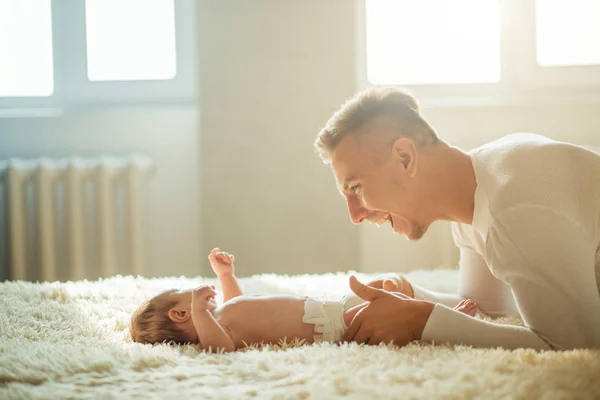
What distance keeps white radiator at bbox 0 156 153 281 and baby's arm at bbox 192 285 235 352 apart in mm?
1324

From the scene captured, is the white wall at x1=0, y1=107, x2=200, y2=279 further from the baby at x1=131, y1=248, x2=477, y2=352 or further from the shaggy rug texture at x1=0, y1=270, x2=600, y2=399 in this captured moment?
the shaggy rug texture at x1=0, y1=270, x2=600, y2=399

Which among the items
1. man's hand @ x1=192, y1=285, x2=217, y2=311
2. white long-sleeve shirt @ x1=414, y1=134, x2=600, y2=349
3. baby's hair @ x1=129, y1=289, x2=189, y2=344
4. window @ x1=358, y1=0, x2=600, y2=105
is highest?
window @ x1=358, y1=0, x2=600, y2=105

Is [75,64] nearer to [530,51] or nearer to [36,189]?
[36,189]

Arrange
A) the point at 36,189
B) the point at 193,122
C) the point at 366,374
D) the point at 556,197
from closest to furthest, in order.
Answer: the point at 366,374
the point at 556,197
the point at 36,189
the point at 193,122

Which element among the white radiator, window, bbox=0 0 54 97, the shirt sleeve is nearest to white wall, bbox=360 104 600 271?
the white radiator

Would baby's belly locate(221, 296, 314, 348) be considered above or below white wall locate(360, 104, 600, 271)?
below

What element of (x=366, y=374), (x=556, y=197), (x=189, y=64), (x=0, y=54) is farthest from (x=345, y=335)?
(x=0, y=54)

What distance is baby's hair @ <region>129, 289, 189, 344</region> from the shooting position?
1.43 metres

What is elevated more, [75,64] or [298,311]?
[75,64]

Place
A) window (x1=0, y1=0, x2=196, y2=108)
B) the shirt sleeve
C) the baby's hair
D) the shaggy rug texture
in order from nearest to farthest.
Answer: the shaggy rug texture, the baby's hair, the shirt sleeve, window (x1=0, y1=0, x2=196, y2=108)

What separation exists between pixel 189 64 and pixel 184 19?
20cm

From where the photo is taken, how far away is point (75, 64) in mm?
2920

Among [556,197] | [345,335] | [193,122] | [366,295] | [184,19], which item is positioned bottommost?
[345,335]

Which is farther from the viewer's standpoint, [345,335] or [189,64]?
[189,64]
